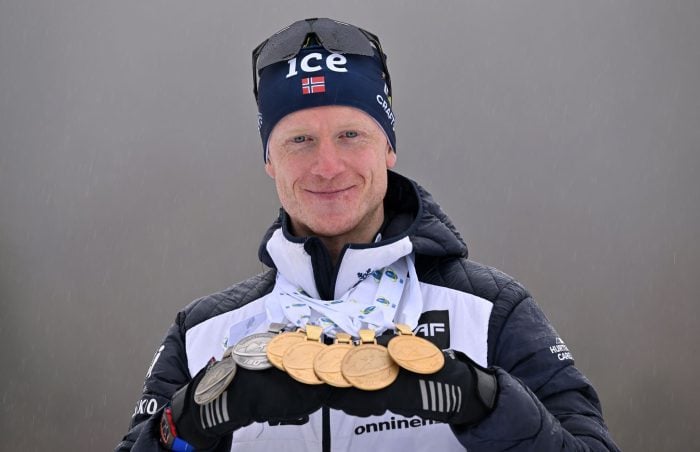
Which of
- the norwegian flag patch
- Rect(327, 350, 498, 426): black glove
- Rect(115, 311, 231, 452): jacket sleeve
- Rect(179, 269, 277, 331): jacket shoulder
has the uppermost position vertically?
the norwegian flag patch

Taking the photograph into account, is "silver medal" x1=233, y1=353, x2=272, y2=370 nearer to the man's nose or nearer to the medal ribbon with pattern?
the medal ribbon with pattern

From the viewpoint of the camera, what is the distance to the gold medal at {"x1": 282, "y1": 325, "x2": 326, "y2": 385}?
4.81ft

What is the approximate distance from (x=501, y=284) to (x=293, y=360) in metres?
0.84

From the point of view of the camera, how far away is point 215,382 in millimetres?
1529

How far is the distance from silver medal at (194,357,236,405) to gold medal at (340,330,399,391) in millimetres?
229

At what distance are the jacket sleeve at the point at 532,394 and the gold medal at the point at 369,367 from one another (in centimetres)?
23

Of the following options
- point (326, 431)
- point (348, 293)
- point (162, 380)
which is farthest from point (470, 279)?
point (162, 380)

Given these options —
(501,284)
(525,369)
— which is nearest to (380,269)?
(501,284)

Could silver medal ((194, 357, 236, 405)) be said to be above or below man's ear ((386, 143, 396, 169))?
below

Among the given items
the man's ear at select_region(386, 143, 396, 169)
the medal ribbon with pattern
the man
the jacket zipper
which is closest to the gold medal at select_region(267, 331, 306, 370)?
the man

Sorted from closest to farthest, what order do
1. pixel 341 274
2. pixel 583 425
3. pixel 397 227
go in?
pixel 583 425 → pixel 341 274 → pixel 397 227

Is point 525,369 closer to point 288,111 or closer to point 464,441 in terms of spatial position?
point 464,441

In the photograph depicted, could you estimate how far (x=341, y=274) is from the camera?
209cm

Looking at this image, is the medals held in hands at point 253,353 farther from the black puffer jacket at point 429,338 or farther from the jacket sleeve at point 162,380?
the jacket sleeve at point 162,380
